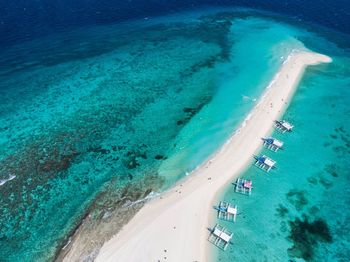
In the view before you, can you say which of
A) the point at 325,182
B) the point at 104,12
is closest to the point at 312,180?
Answer: the point at 325,182

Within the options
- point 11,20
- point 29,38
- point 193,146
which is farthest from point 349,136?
point 11,20

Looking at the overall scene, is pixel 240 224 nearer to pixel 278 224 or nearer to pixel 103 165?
pixel 278 224

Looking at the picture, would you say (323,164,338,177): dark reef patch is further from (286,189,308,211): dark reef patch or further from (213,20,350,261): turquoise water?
(286,189,308,211): dark reef patch

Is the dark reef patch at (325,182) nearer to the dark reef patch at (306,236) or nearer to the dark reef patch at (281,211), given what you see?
the dark reef patch at (306,236)

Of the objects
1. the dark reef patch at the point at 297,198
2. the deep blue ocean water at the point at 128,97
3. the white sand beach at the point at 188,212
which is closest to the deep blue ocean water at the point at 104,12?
the deep blue ocean water at the point at 128,97

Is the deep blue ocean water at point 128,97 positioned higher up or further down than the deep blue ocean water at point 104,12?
further down

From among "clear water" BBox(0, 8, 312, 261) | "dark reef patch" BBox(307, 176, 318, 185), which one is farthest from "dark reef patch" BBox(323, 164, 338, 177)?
"clear water" BBox(0, 8, 312, 261)
